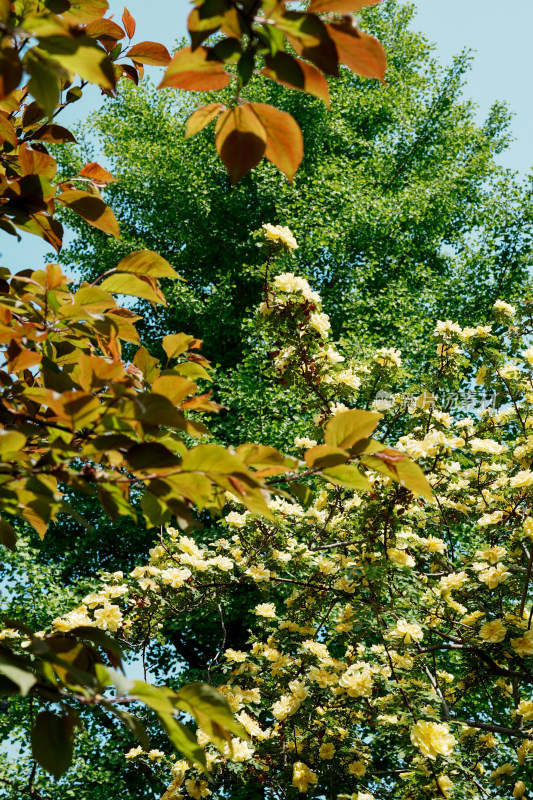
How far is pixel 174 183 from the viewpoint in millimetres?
10172

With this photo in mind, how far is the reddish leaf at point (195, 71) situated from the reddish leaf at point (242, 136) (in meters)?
0.04

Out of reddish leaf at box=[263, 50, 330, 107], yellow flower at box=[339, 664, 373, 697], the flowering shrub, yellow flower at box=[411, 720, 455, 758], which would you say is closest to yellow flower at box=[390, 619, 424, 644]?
the flowering shrub

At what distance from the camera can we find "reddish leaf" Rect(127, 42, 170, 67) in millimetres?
1415

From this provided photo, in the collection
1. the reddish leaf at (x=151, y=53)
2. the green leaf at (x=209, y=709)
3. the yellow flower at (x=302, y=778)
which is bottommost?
the yellow flower at (x=302, y=778)

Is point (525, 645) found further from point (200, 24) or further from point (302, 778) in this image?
point (200, 24)

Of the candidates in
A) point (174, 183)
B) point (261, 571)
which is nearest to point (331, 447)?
point (261, 571)

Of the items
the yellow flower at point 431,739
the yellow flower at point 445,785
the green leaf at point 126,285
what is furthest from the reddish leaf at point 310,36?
the yellow flower at point 445,785

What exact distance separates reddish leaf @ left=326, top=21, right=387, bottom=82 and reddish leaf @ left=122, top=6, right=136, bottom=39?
3.09 ft

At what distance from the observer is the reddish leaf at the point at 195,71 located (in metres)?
0.69

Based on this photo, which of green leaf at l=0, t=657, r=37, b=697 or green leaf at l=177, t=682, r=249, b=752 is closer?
green leaf at l=0, t=657, r=37, b=697

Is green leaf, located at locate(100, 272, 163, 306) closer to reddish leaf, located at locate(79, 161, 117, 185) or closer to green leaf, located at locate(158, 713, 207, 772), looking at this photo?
reddish leaf, located at locate(79, 161, 117, 185)

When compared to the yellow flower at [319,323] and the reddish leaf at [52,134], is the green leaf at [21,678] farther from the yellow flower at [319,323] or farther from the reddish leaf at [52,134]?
the yellow flower at [319,323]

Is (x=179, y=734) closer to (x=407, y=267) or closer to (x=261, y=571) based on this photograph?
(x=261, y=571)

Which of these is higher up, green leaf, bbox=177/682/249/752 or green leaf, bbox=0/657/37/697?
green leaf, bbox=0/657/37/697
